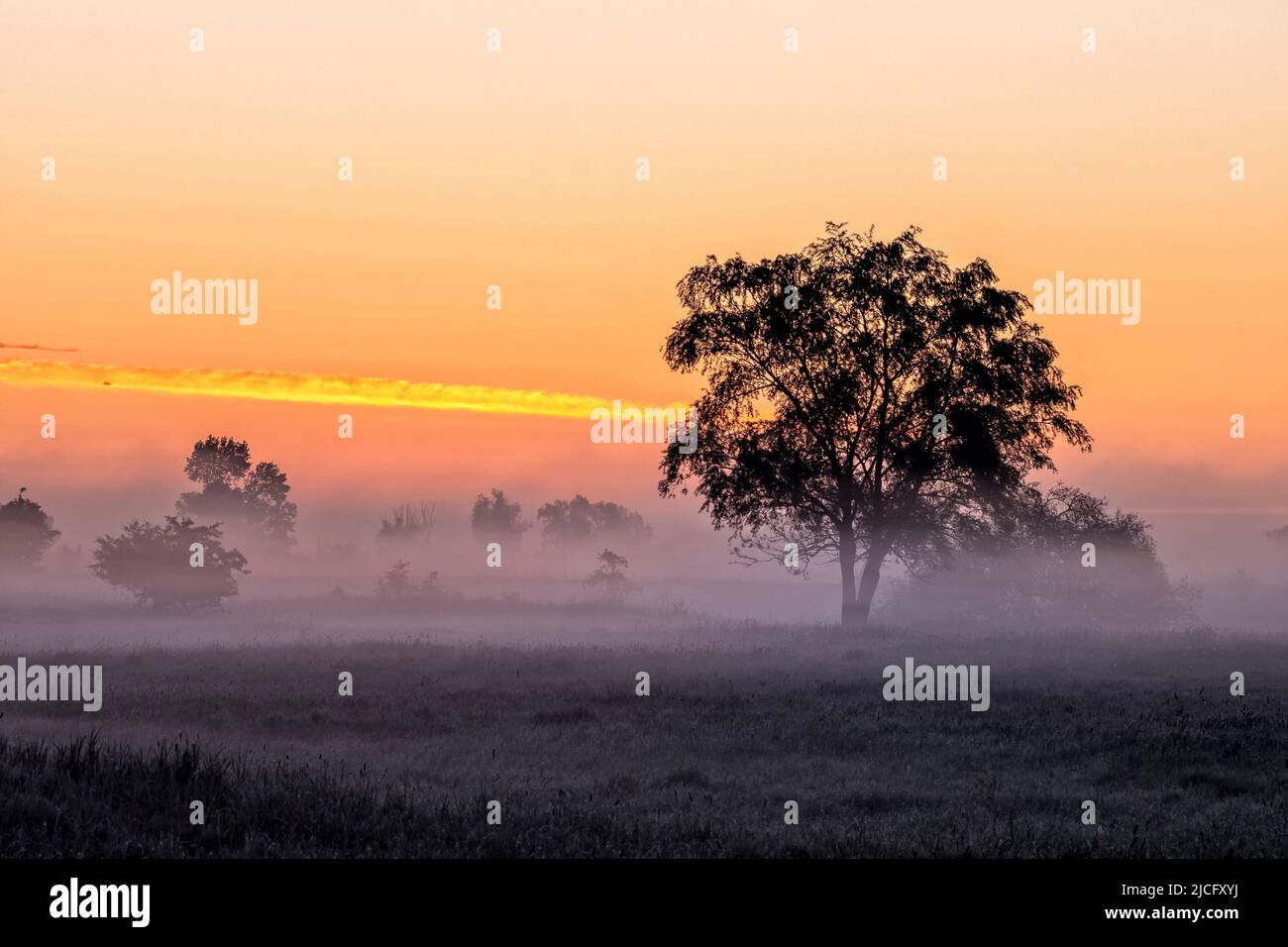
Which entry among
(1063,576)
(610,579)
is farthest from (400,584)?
(1063,576)

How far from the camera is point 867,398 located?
4631 cm

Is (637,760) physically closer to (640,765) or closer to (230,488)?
(640,765)

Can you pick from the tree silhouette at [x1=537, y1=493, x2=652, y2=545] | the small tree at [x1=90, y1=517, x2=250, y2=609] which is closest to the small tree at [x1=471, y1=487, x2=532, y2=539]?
the tree silhouette at [x1=537, y1=493, x2=652, y2=545]

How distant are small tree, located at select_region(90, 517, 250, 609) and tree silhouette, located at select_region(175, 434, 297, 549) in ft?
41.7

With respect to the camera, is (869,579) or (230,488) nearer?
(869,579)

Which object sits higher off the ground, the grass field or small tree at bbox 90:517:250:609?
small tree at bbox 90:517:250:609

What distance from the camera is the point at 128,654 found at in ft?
119

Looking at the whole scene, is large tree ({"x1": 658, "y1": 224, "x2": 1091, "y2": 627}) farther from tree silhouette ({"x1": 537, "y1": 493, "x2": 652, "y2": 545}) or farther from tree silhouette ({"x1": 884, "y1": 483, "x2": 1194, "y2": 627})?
tree silhouette ({"x1": 537, "y1": 493, "x2": 652, "y2": 545})

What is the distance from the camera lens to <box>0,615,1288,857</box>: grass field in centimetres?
1242

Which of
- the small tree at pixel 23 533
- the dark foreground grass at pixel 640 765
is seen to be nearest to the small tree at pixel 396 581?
the small tree at pixel 23 533

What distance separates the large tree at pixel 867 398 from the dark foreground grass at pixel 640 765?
12733mm

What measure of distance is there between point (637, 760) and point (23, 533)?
283 ft
